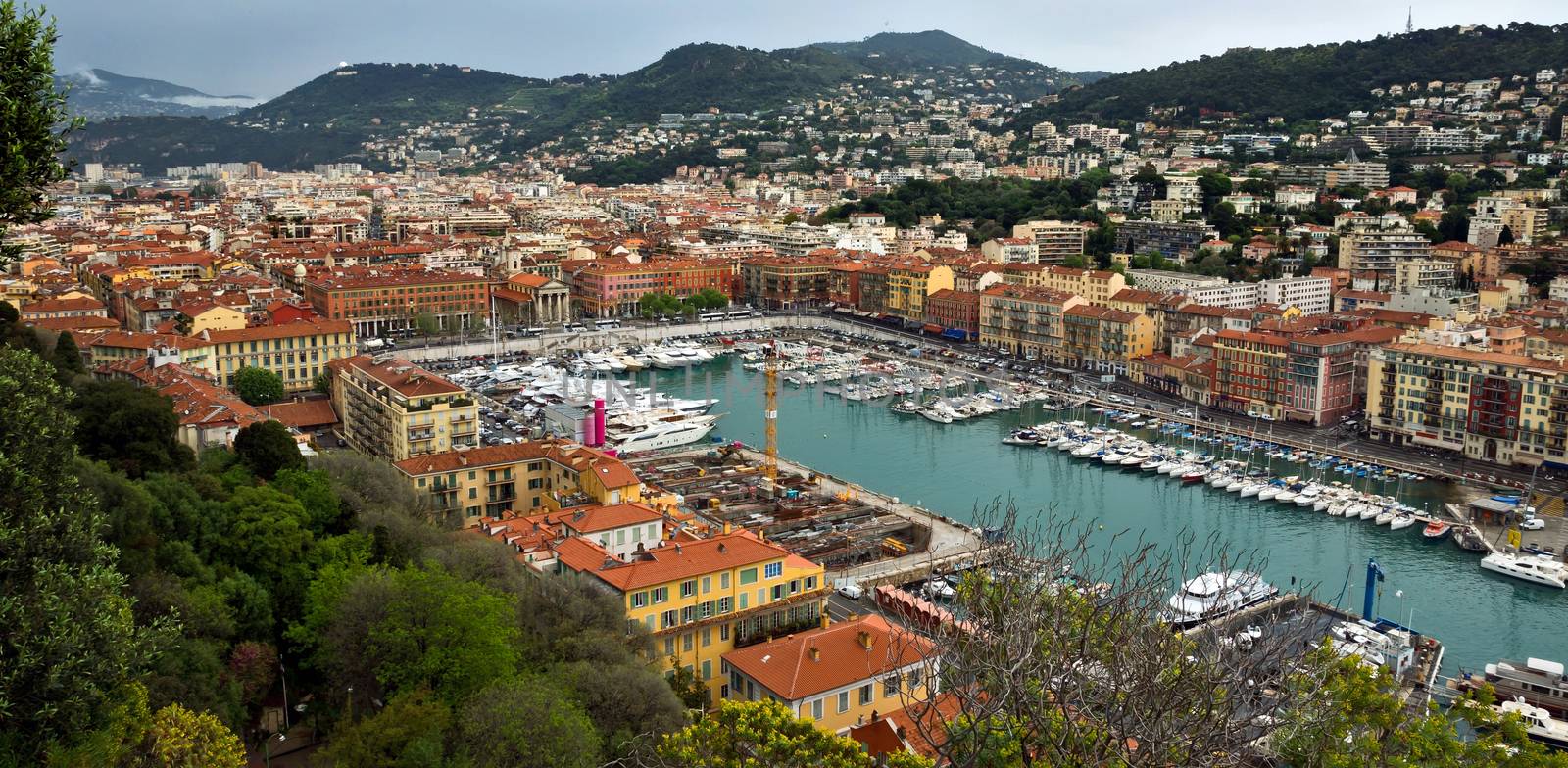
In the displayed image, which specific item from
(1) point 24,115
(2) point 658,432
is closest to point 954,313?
Answer: (2) point 658,432

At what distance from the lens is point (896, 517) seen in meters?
14.7

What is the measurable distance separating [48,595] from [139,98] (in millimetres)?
191830

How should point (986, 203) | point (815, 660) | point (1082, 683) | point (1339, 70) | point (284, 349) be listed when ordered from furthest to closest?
1. point (1339, 70)
2. point (986, 203)
3. point (284, 349)
4. point (815, 660)
5. point (1082, 683)

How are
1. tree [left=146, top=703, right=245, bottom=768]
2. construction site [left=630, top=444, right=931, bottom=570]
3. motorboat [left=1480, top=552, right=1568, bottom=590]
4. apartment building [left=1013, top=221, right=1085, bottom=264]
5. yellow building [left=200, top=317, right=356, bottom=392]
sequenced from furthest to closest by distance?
apartment building [left=1013, top=221, right=1085, bottom=264]
yellow building [left=200, top=317, right=356, bottom=392]
construction site [left=630, top=444, right=931, bottom=570]
motorboat [left=1480, top=552, right=1568, bottom=590]
tree [left=146, top=703, right=245, bottom=768]

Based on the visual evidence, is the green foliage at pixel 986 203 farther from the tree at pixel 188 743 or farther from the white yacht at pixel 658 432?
the tree at pixel 188 743

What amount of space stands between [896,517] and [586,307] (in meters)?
19.6

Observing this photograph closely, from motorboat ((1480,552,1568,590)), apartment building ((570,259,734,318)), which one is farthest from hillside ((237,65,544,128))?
motorboat ((1480,552,1568,590))

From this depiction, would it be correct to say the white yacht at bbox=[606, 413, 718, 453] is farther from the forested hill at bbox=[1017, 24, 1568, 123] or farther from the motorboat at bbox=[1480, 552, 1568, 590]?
the forested hill at bbox=[1017, 24, 1568, 123]

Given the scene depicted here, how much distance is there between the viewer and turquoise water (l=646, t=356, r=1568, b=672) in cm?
1216

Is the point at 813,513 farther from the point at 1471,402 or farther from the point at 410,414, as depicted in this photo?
the point at 1471,402

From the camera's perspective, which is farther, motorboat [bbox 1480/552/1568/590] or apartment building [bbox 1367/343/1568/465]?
apartment building [bbox 1367/343/1568/465]

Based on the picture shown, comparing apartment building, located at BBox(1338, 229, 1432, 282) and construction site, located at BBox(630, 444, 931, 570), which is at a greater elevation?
apartment building, located at BBox(1338, 229, 1432, 282)

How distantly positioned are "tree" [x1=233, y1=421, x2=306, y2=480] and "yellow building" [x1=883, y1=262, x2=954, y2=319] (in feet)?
69.7

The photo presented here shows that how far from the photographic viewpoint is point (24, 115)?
4.21 m
